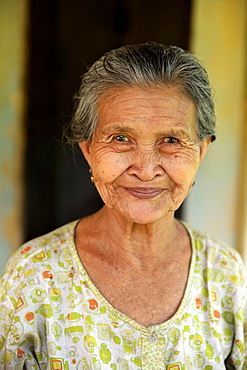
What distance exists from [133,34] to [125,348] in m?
2.86

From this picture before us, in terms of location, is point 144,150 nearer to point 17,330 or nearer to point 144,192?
point 144,192

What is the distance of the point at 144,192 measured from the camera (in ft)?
7.11

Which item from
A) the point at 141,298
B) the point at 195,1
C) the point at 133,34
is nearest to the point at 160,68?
the point at 141,298

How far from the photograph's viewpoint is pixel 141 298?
2.35 metres

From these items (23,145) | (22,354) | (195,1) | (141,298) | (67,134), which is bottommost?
(22,354)

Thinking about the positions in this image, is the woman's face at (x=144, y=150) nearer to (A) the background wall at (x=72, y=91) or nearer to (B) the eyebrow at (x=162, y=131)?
(B) the eyebrow at (x=162, y=131)

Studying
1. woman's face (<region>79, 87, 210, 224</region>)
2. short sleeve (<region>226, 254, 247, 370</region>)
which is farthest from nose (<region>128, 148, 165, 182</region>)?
short sleeve (<region>226, 254, 247, 370</region>)

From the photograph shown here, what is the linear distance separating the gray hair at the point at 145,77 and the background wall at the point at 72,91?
63.6 inches

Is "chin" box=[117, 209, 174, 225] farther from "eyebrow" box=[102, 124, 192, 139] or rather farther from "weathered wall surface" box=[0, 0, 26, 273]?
"weathered wall surface" box=[0, 0, 26, 273]

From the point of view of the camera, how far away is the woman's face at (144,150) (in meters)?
2.14

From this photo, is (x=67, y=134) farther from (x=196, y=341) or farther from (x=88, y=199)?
(x=88, y=199)

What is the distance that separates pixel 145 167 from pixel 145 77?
353 mm

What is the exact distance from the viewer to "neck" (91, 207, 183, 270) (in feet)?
7.82

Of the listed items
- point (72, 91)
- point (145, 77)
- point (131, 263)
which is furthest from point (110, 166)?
point (72, 91)
